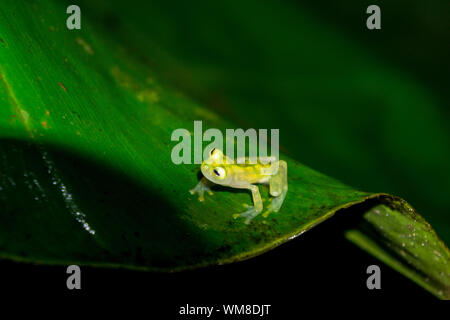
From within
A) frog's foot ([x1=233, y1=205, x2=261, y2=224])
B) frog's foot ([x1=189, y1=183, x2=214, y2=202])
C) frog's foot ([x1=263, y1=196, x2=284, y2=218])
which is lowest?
frog's foot ([x1=233, y1=205, x2=261, y2=224])

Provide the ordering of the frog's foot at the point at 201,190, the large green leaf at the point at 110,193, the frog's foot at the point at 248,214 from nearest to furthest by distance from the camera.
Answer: the large green leaf at the point at 110,193 → the frog's foot at the point at 248,214 → the frog's foot at the point at 201,190

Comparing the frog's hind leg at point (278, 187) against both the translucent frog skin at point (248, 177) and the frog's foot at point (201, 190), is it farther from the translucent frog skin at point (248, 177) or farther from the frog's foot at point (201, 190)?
the frog's foot at point (201, 190)

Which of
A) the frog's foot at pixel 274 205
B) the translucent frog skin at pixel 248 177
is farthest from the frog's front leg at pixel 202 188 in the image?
the frog's foot at pixel 274 205

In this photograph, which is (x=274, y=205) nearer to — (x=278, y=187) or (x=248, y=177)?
(x=278, y=187)

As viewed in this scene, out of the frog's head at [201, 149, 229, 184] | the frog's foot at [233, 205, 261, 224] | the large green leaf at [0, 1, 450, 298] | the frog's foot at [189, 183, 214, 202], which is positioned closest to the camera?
the large green leaf at [0, 1, 450, 298]

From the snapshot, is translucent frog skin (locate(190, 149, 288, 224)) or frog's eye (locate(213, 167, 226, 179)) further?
frog's eye (locate(213, 167, 226, 179))

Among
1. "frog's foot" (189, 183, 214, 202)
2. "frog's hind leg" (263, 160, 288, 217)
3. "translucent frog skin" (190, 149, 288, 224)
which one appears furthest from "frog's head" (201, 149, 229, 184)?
"frog's hind leg" (263, 160, 288, 217)

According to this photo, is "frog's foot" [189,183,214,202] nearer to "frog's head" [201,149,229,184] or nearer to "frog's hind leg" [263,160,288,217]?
"frog's head" [201,149,229,184]
